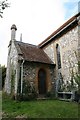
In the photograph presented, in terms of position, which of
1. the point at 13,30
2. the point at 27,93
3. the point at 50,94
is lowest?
the point at 50,94

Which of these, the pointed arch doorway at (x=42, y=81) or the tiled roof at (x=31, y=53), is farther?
the pointed arch doorway at (x=42, y=81)

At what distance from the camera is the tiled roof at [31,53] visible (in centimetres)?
1661

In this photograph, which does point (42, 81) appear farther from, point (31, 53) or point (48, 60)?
point (31, 53)

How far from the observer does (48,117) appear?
905 centimetres

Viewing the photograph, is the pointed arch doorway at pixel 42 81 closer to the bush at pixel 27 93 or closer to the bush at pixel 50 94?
the bush at pixel 50 94

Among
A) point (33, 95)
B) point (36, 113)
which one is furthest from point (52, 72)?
point (36, 113)

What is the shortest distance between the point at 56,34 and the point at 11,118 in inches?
394

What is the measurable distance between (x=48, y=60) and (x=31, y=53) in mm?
1865

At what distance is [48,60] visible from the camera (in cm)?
1819

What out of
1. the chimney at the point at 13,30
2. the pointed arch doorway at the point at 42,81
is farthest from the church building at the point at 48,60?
the chimney at the point at 13,30

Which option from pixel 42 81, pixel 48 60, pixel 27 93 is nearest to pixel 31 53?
pixel 48 60

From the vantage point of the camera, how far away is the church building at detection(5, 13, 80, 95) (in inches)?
592

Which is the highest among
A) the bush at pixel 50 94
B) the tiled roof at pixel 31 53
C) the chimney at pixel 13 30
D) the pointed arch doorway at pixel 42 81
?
the chimney at pixel 13 30

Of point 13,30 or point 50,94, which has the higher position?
point 13,30
